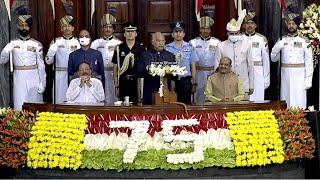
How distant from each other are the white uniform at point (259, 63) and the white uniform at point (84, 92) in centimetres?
337

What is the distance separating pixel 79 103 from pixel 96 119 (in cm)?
79

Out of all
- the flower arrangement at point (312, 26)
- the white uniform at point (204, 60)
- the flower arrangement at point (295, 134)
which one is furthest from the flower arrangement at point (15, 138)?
the flower arrangement at point (312, 26)

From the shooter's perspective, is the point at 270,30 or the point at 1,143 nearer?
the point at 1,143

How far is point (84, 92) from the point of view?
13430 mm

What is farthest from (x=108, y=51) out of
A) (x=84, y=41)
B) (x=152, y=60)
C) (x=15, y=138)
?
(x=15, y=138)

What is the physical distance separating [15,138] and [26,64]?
A: 12.9 feet

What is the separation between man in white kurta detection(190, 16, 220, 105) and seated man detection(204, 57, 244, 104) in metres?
2.47

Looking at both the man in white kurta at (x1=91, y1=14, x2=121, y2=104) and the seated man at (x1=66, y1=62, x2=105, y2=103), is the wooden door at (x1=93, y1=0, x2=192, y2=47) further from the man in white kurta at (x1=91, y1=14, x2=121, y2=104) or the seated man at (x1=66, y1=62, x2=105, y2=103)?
the seated man at (x1=66, y1=62, x2=105, y2=103)

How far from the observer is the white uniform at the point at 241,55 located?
1508 cm

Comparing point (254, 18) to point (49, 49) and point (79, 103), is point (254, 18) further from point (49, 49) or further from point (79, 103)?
point (79, 103)

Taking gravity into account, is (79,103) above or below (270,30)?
below

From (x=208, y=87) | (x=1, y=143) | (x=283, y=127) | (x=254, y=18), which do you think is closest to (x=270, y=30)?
(x=254, y=18)

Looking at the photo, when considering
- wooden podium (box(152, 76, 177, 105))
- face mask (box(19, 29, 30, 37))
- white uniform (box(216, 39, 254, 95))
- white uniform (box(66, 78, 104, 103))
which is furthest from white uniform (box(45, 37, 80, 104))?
wooden podium (box(152, 76, 177, 105))

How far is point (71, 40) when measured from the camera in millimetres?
15883
